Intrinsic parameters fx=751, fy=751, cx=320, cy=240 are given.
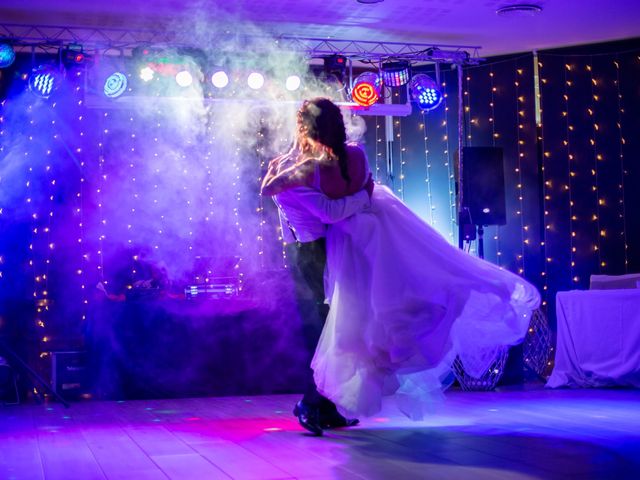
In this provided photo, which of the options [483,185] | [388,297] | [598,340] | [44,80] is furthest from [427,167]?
[388,297]

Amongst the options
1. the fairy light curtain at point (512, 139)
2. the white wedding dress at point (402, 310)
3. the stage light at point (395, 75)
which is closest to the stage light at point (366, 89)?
the stage light at point (395, 75)

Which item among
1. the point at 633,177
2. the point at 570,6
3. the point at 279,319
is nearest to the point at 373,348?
the point at 279,319

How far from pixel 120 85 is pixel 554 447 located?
18.2ft

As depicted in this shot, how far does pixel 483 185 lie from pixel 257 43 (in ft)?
9.30

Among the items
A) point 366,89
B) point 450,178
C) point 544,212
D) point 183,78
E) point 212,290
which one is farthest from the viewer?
point 450,178

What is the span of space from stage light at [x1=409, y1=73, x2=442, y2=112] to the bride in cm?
456

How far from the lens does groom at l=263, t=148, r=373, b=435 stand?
3615 millimetres

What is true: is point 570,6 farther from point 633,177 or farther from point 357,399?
point 357,399

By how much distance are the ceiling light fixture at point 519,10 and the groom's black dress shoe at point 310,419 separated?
184 inches

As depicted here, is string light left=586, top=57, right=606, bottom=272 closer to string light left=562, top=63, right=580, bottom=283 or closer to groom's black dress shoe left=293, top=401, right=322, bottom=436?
string light left=562, top=63, right=580, bottom=283

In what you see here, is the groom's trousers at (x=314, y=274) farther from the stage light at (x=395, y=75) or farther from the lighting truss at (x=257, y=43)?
the stage light at (x=395, y=75)

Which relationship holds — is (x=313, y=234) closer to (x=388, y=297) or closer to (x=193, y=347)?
(x=388, y=297)

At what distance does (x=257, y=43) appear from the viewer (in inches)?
296

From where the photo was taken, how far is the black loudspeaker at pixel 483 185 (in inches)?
319
